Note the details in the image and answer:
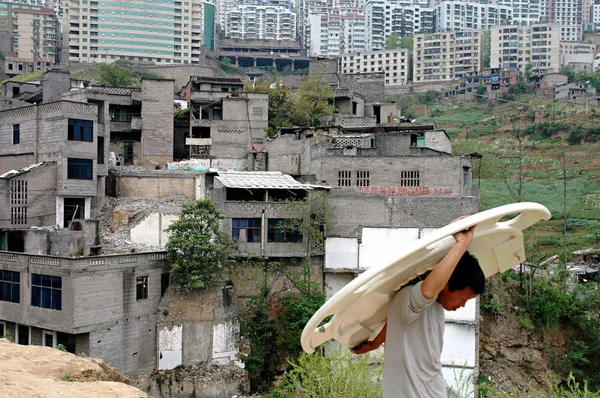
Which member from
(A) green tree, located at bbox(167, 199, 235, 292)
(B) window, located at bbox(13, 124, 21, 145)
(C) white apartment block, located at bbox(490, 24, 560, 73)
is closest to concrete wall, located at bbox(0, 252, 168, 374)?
(A) green tree, located at bbox(167, 199, 235, 292)

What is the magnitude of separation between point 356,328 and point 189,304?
16376 millimetres

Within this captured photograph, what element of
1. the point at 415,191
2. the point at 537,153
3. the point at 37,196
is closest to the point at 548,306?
the point at 415,191

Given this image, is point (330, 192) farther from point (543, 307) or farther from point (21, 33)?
point (21, 33)

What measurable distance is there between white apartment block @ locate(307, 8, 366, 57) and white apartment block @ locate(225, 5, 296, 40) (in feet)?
10.2

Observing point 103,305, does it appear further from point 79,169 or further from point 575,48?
point 575,48

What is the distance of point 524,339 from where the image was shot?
23156mm

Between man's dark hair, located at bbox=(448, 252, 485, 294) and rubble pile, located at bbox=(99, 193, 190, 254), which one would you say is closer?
man's dark hair, located at bbox=(448, 252, 485, 294)

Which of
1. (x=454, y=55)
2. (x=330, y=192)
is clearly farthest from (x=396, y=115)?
(x=454, y=55)

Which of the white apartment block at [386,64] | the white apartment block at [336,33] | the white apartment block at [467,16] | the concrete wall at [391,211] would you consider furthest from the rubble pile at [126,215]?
the white apartment block at [467,16]

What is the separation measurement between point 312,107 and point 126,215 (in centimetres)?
1290

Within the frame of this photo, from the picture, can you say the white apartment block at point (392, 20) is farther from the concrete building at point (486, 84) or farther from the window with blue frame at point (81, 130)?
the window with blue frame at point (81, 130)

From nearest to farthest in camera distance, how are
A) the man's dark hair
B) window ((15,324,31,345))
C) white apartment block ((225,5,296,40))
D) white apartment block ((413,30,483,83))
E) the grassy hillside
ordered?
1. the man's dark hair
2. window ((15,324,31,345))
3. the grassy hillside
4. white apartment block ((413,30,483,83))
5. white apartment block ((225,5,296,40))

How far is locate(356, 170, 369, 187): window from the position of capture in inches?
906

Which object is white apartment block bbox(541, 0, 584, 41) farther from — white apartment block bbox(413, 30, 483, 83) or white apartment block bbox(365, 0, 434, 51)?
white apartment block bbox(413, 30, 483, 83)
